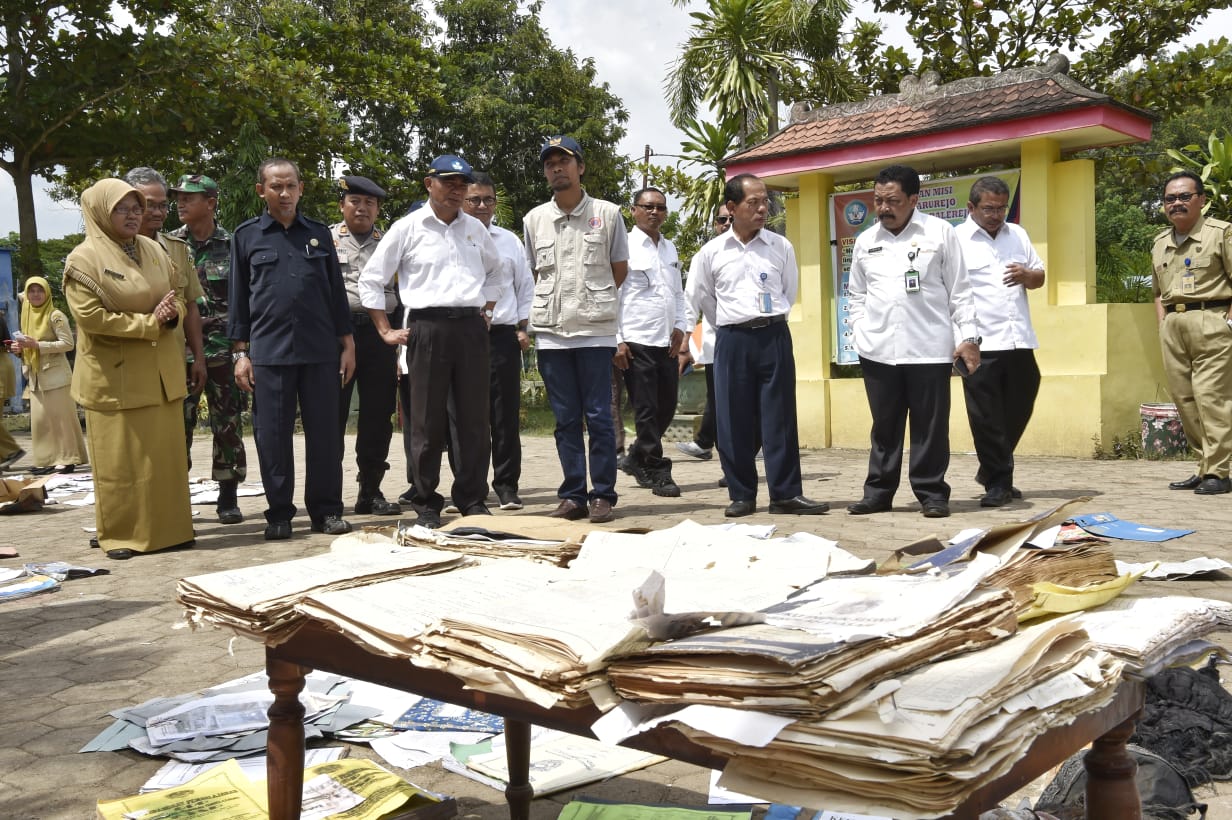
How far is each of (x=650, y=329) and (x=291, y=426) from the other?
10.1ft

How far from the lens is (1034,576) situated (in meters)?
1.92

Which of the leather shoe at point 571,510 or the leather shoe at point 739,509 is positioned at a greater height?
the leather shoe at point 571,510

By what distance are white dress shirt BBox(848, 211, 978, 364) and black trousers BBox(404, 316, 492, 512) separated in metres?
2.40

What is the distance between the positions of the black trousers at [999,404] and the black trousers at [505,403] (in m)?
3.04

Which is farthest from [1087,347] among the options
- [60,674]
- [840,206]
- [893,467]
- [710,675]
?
[710,675]

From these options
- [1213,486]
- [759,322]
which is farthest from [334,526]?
[1213,486]

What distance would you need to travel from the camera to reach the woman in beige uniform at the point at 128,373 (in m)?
6.15

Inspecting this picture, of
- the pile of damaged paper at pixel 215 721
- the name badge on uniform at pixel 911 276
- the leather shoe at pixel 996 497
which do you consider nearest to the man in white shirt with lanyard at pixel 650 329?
the name badge on uniform at pixel 911 276

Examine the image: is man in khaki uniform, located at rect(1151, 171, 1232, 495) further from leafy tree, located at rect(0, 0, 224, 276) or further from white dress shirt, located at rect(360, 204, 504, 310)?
leafy tree, located at rect(0, 0, 224, 276)

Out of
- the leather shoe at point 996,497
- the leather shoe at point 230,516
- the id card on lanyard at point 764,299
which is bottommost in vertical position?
the leather shoe at point 996,497

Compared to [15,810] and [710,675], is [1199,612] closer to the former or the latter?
[710,675]

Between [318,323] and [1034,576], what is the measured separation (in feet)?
18.0

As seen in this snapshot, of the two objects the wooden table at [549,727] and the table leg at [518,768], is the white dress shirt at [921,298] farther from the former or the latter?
the wooden table at [549,727]

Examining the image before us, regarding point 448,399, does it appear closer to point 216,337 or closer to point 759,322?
point 216,337
